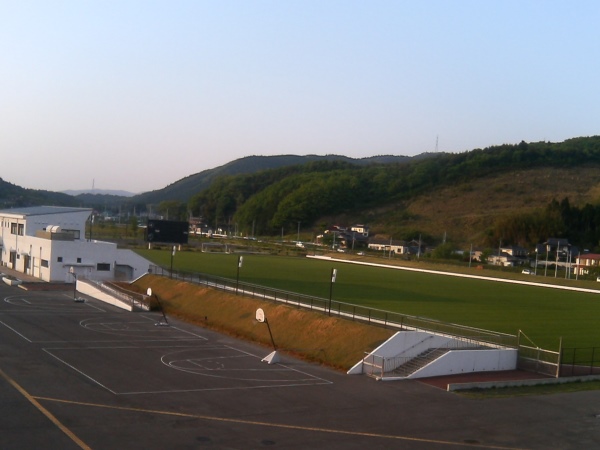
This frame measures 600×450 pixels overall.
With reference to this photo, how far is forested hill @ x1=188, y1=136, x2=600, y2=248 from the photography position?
140 meters

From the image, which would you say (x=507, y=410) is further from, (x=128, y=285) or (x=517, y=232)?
(x=517, y=232)

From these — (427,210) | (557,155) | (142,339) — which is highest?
(557,155)

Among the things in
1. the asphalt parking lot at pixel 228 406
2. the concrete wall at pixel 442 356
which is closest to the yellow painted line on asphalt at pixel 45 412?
the asphalt parking lot at pixel 228 406

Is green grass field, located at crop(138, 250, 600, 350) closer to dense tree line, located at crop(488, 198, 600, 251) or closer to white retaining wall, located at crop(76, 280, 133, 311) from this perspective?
white retaining wall, located at crop(76, 280, 133, 311)

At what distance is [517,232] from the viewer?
112 m

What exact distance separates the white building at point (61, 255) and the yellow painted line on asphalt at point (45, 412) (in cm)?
2423

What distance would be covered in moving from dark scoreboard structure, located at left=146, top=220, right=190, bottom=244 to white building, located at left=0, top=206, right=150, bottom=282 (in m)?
2.85

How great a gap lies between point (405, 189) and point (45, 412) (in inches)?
5753

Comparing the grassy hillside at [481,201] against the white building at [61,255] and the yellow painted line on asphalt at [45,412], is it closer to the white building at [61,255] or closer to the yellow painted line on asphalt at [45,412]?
the white building at [61,255]

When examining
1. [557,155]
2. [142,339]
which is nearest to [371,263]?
[142,339]

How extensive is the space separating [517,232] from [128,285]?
264 ft

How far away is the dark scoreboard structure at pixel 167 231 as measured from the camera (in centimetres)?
5219

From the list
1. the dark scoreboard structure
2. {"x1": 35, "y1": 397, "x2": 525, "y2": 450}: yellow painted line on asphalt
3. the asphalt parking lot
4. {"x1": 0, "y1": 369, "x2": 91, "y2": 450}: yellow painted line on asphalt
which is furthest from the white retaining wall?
{"x1": 35, "y1": 397, "x2": 525, "y2": 450}: yellow painted line on asphalt

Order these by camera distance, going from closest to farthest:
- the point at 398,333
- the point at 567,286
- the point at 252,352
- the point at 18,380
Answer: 1. the point at 18,380
2. the point at 398,333
3. the point at 252,352
4. the point at 567,286
